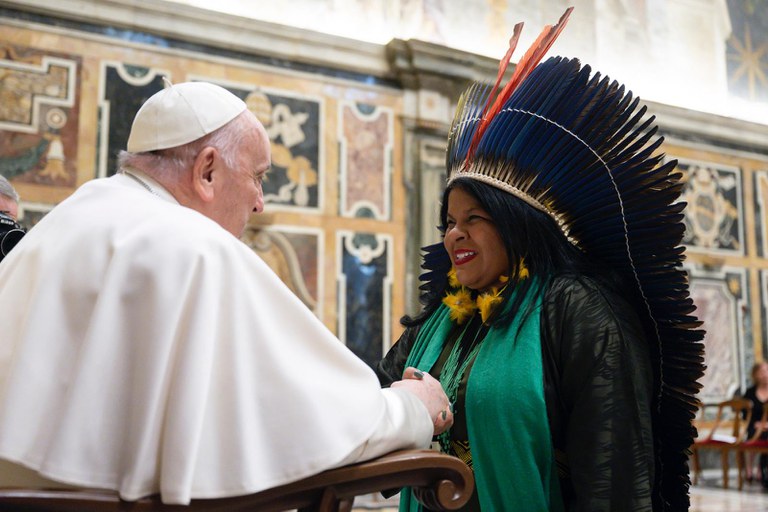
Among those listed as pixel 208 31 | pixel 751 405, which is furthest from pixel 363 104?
pixel 751 405

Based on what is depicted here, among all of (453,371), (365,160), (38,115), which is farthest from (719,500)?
(38,115)

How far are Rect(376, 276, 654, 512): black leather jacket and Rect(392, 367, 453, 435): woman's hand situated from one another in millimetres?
235

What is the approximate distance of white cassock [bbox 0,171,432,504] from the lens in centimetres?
132

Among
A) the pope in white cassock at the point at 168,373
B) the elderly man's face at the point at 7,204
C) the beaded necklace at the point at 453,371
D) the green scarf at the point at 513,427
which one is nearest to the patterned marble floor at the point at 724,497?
the beaded necklace at the point at 453,371

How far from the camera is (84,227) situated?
1.49 meters

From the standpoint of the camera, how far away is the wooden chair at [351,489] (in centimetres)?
129

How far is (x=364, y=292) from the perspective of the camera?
768cm

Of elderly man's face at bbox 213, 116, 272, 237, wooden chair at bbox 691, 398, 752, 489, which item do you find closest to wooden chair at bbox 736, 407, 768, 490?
wooden chair at bbox 691, 398, 752, 489

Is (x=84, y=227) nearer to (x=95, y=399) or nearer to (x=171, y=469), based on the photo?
(x=95, y=399)

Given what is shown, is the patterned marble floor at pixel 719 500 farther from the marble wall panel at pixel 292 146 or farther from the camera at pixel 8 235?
the camera at pixel 8 235

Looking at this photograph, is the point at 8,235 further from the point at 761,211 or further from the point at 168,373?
the point at 761,211

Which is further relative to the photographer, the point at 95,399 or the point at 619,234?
the point at 619,234

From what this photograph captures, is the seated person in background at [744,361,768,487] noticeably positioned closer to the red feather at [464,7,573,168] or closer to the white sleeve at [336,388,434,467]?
the red feather at [464,7,573,168]

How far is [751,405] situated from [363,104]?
5.11m
